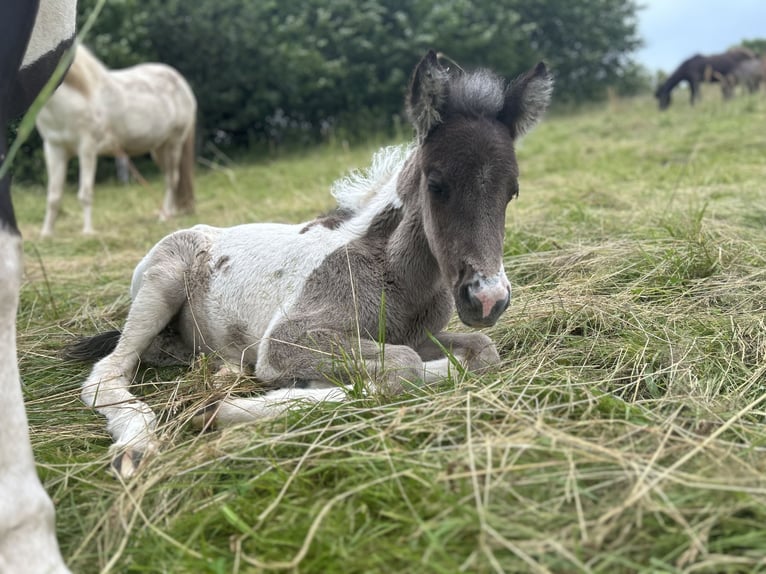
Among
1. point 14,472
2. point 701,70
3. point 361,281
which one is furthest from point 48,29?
point 701,70

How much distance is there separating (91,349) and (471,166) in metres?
2.02

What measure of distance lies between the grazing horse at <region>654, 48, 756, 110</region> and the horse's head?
1880 centimetres

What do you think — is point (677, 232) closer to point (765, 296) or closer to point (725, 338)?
point (765, 296)

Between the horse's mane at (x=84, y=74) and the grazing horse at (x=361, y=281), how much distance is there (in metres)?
5.58

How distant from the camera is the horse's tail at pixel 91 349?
3.29m

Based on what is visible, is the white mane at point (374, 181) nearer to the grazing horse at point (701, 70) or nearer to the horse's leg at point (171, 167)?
the horse's leg at point (171, 167)

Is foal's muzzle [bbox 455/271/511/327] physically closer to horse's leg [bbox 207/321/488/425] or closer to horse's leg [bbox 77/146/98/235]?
horse's leg [bbox 207/321/488/425]

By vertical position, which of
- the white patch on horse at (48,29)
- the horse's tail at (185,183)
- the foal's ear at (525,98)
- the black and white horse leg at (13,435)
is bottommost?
the horse's tail at (185,183)

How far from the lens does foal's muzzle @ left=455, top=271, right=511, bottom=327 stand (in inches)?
91.3

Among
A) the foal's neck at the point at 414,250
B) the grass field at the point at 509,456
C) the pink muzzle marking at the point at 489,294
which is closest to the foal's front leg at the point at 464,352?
the grass field at the point at 509,456

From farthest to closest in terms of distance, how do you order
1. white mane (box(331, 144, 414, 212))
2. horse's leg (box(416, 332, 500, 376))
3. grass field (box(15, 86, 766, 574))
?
white mane (box(331, 144, 414, 212)), horse's leg (box(416, 332, 500, 376)), grass field (box(15, 86, 766, 574))

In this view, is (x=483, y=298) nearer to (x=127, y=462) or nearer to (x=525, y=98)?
(x=525, y=98)

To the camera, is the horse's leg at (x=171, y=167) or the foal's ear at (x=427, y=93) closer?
the foal's ear at (x=427, y=93)

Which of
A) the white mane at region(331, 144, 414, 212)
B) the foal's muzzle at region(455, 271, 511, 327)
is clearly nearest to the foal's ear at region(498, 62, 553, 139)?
the white mane at region(331, 144, 414, 212)
